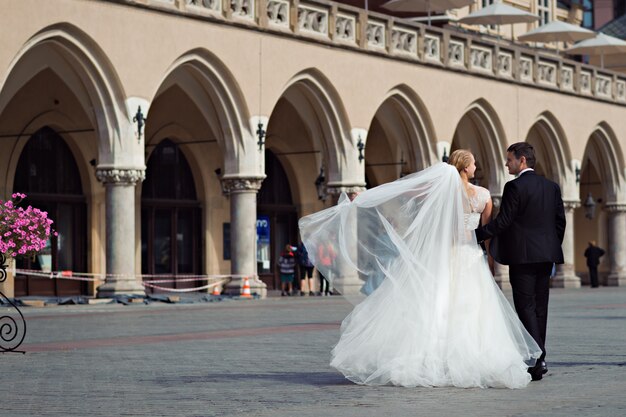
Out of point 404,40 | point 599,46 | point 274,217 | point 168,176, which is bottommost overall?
point 274,217

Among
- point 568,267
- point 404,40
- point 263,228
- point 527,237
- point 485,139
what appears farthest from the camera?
point 568,267

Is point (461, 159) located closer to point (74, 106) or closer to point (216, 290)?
point (74, 106)

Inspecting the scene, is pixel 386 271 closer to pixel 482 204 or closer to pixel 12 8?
pixel 482 204

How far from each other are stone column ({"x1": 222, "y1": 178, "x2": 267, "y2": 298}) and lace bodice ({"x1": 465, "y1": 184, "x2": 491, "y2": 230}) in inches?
836

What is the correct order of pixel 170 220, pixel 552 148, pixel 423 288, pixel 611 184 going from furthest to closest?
pixel 611 184, pixel 552 148, pixel 170 220, pixel 423 288

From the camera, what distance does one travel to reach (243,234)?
1313 inches

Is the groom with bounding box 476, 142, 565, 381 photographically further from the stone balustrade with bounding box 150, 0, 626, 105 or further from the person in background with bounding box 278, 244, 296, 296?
the person in background with bounding box 278, 244, 296, 296

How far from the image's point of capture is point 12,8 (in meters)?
26.8

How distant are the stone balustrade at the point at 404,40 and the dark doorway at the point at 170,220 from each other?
5.75 meters

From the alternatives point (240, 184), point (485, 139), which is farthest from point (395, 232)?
point (485, 139)

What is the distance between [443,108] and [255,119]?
8.50 meters

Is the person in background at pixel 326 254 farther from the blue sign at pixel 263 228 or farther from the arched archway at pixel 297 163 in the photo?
the blue sign at pixel 263 228

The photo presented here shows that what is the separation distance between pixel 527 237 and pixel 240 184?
2156cm

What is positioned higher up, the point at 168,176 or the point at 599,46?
the point at 599,46
